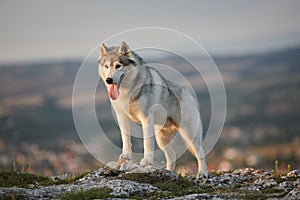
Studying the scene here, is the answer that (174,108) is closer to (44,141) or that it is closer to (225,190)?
(225,190)

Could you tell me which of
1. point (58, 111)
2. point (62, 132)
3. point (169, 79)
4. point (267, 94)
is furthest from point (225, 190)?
point (267, 94)

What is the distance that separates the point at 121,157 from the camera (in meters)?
15.2

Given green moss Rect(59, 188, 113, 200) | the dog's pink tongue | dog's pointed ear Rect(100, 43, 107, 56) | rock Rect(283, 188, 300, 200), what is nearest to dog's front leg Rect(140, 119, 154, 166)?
the dog's pink tongue

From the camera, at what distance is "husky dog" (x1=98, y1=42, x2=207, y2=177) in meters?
→ 14.9

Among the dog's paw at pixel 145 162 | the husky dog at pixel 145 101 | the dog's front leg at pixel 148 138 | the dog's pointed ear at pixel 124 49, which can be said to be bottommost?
the dog's paw at pixel 145 162

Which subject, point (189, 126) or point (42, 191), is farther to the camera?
point (189, 126)

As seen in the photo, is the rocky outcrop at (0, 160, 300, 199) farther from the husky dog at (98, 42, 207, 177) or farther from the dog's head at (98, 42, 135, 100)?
the dog's head at (98, 42, 135, 100)

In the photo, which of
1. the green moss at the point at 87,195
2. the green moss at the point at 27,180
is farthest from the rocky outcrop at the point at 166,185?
the green moss at the point at 27,180

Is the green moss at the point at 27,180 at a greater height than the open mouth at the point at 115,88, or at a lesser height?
lesser

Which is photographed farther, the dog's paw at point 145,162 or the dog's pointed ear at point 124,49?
the dog's pointed ear at point 124,49

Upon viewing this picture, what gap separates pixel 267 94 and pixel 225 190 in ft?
620

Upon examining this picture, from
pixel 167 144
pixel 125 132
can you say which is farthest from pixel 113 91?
pixel 167 144

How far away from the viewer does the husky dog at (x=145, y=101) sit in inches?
588

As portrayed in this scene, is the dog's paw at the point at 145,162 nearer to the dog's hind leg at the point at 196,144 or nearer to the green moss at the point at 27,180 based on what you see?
the green moss at the point at 27,180
